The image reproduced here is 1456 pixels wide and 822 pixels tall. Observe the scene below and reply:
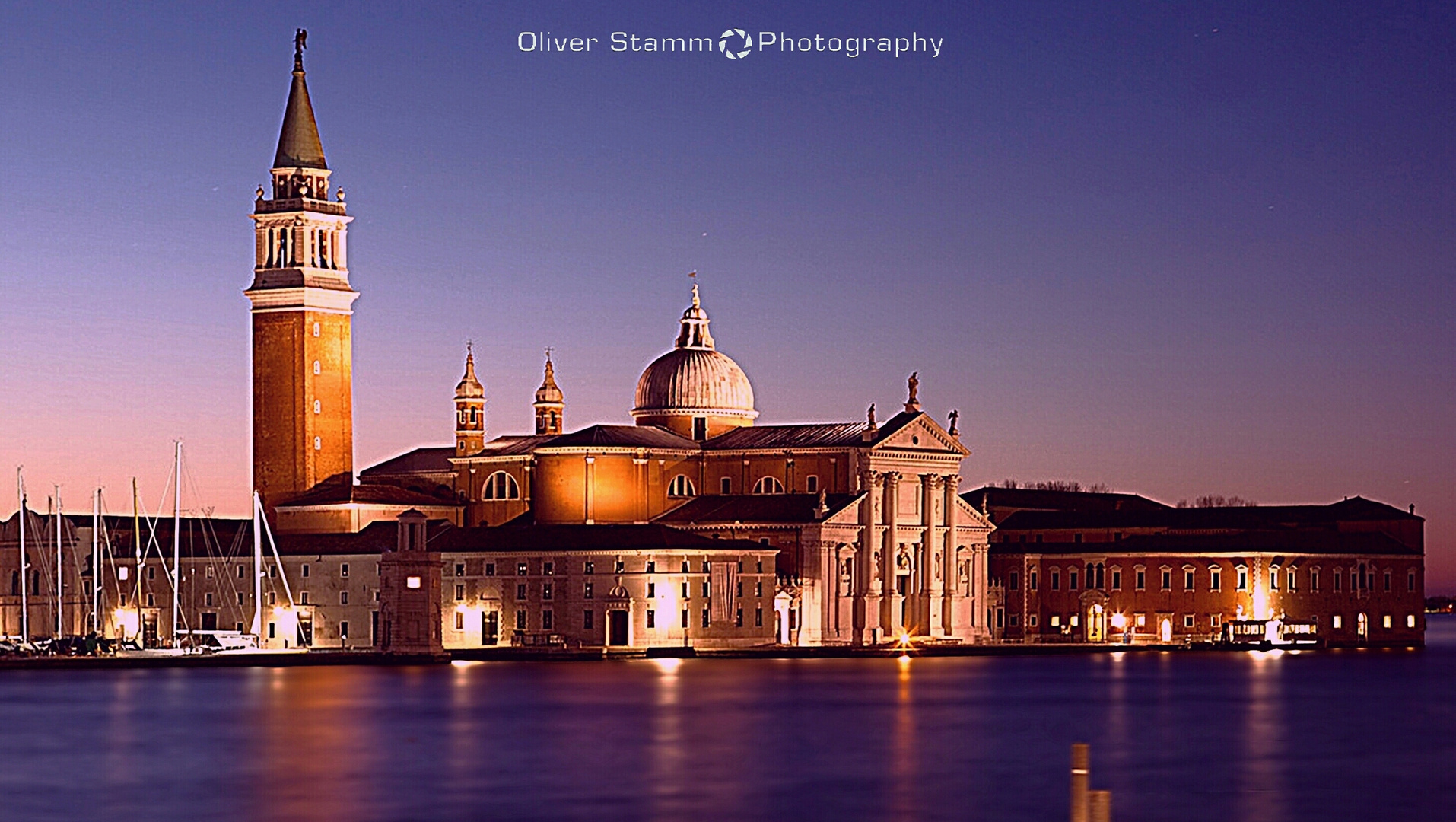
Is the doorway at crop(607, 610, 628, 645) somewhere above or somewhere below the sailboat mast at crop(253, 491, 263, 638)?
below

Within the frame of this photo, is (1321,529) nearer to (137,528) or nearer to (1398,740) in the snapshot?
(137,528)

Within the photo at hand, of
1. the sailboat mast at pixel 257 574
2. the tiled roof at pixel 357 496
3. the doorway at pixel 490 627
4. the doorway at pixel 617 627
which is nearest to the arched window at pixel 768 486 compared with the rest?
the doorway at pixel 617 627

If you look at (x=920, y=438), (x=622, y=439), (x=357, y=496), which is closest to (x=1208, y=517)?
(x=920, y=438)

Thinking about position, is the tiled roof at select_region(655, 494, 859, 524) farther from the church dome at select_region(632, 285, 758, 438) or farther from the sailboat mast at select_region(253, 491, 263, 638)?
the sailboat mast at select_region(253, 491, 263, 638)

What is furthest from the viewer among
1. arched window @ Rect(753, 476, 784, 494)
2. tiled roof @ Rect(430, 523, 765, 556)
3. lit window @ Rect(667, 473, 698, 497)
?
lit window @ Rect(667, 473, 698, 497)

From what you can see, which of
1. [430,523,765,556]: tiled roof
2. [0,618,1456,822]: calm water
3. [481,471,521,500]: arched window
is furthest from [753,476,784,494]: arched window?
[0,618,1456,822]: calm water

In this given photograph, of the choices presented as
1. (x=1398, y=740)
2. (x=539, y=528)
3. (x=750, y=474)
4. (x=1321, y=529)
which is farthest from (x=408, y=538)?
(x=1321, y=529)

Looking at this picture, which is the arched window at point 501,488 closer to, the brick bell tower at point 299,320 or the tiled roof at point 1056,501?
the brick bell tower at point 299,320
